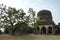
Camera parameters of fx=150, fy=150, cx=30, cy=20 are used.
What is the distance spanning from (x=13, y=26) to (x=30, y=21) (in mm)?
4237

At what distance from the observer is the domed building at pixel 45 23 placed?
144 feet

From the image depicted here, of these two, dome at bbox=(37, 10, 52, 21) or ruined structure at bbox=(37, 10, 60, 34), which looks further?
dome at bbox=(37, 10, 52, 21)

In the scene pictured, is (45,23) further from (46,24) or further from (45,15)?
(45,15)

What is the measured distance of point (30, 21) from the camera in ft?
117

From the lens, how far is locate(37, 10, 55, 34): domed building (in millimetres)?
44031

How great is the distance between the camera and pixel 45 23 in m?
44.5

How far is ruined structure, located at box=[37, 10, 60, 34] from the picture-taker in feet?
144

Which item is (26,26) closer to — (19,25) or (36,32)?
(19,25)

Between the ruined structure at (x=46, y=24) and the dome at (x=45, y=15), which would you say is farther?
the dome at (x=45, y=15)

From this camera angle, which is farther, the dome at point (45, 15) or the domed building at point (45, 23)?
the dome at point (45, 15)

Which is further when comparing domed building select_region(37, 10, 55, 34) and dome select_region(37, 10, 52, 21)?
dome select_region(37, 10, 52, 21)

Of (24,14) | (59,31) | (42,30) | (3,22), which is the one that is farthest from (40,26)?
(3,22)

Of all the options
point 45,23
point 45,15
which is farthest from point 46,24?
point 45,15

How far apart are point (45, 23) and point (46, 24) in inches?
18.4
